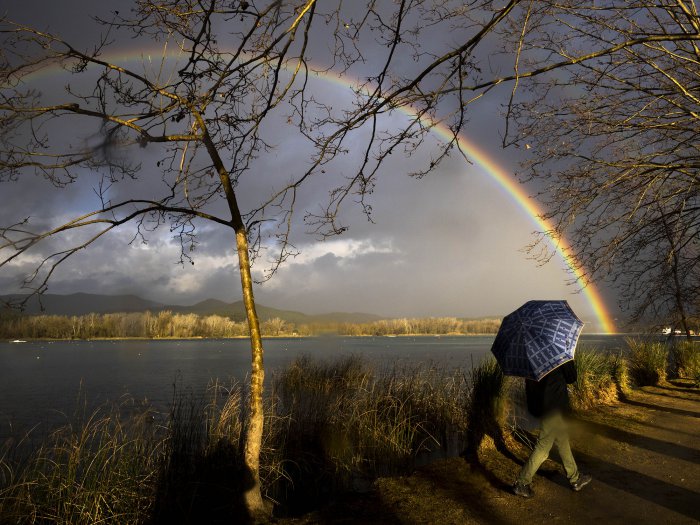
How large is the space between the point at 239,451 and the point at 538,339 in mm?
3746

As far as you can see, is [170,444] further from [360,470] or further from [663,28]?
[663,28]

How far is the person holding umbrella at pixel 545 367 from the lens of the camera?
4.87 m

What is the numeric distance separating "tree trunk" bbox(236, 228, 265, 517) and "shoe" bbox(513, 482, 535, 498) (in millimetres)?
2669

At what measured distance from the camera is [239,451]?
598cm

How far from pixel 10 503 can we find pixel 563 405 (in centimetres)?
603

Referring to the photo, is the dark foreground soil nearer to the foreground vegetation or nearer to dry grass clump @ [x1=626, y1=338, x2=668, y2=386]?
the foreground vegetation

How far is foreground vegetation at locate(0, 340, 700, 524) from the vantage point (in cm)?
517

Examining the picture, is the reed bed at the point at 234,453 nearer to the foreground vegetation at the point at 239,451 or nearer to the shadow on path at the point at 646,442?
the foreground vegetation at the point at 239,451

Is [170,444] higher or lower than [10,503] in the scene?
higher

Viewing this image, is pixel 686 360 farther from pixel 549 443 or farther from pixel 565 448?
pixel 549 443

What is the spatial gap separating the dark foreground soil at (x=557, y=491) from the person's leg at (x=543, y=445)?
0.79 feet

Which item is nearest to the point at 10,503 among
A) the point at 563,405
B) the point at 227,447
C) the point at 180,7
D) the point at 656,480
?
the point at 227,447

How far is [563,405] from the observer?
5035 mm

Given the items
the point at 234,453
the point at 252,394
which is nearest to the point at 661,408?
the point at 234,453
